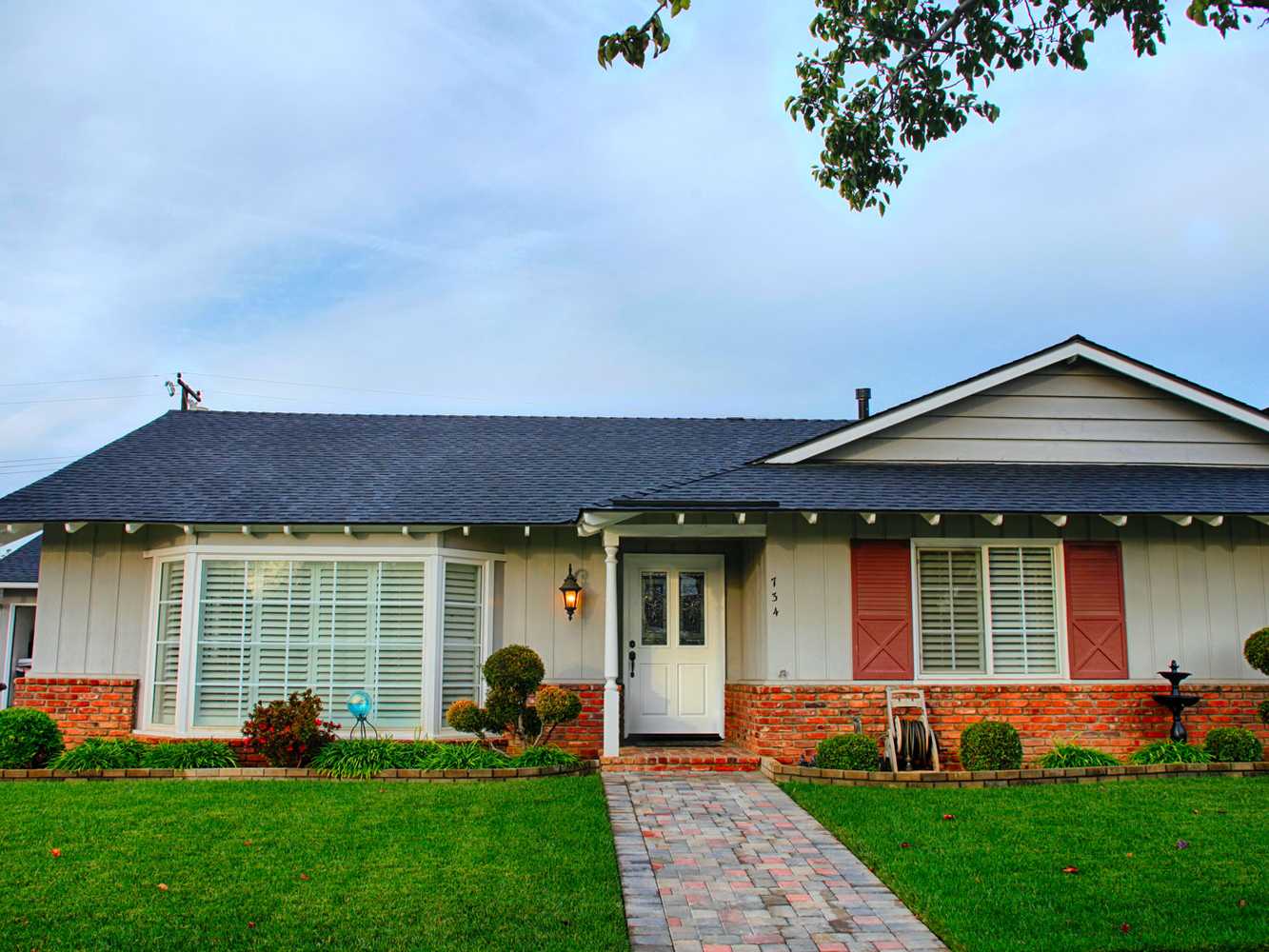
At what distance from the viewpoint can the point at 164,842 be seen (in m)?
7.30

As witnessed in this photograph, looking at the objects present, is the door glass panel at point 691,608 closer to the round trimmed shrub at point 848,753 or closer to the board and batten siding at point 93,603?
the round trimmed shrub at point 848,753

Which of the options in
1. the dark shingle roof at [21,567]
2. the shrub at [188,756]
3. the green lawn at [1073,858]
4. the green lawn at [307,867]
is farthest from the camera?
the dark shingle roof at [21,567]

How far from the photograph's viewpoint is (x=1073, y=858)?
6996 millimetres

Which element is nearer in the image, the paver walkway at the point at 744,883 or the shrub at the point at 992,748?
the paver walkway at the point at 744,883

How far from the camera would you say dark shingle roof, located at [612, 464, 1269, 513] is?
434 inches

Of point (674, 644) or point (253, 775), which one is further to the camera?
point (674, 644)

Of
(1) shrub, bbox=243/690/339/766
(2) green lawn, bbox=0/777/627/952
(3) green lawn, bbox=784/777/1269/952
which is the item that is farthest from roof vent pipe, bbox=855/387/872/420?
(1) shrub, bbox=243/690/339/766

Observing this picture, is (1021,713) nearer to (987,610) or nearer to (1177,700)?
(987,610)

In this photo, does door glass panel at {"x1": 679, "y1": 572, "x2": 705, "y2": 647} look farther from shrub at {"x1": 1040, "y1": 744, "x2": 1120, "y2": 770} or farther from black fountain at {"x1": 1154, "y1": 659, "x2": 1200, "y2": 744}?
black fountain at {"x1": 1154, "y1": 659, "x2": 1200, "y2": 744}

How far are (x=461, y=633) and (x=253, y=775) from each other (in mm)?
2817

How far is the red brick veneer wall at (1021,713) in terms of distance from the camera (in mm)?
11047

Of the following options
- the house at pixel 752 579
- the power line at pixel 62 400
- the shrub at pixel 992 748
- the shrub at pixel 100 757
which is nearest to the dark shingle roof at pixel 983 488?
the house at pixel 752 579

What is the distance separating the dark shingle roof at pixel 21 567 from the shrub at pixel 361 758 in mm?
10675

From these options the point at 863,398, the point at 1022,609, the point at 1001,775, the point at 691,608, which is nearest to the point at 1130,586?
the point at 1022,609
